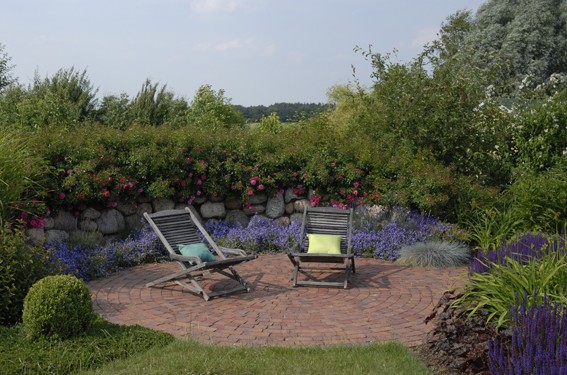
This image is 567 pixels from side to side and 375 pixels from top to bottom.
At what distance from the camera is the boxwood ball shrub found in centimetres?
454

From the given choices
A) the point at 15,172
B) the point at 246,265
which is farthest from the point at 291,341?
the point at 15,172

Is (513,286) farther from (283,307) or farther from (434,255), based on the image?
(434,255)

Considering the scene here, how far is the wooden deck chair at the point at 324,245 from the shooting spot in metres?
6.75

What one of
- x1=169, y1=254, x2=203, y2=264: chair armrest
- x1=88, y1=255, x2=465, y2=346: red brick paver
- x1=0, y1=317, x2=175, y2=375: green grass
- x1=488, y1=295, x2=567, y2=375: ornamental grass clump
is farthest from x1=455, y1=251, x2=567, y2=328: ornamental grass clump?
x1=169, y1=254, x2=203, y2=264: chair armrest

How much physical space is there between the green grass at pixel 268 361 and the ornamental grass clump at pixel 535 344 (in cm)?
79

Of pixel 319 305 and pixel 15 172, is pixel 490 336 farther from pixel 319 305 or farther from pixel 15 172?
pixel 15 172

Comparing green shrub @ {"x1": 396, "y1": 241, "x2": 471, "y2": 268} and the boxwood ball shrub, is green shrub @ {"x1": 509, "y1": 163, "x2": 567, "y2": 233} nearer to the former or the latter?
green shrub @ {"x1": 396, "y1": 241, "x2": 471, "y2": 268}

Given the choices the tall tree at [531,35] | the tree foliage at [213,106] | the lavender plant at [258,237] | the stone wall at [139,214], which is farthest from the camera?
the tall tree at [531,35]

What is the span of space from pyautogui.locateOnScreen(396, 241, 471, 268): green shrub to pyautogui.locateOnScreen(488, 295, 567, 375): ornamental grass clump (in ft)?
13.4

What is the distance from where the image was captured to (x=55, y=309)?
453 cm

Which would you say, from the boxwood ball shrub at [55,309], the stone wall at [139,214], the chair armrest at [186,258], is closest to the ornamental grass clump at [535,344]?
the boxwood ball shrub at [55,309]

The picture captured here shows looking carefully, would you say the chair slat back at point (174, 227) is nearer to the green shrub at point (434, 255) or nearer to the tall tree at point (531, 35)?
the green shrub at point (434, 255)

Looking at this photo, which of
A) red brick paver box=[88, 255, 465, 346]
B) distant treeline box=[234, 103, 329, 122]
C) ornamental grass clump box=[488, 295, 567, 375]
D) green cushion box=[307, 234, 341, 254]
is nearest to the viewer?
ornamental grass clump box=[488, 295, 567, 375]

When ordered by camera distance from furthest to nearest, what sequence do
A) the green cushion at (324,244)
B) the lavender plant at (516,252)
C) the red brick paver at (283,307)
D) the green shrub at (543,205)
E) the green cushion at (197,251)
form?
the green shrub at (543,205), the green cushion at (324,244), the green cushion at (197,251), the red brick paver at (283,307), the lavender plant at (516,252)
